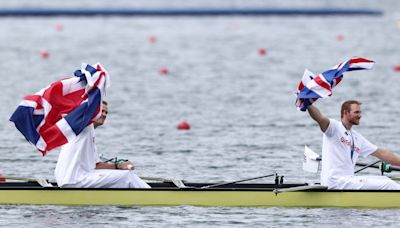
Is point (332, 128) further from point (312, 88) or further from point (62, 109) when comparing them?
point (62, 109)

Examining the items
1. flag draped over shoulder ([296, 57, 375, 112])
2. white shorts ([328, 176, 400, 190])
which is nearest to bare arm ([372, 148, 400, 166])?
white shorts ([328, 176, 400, 190])

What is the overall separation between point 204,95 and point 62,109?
15251 mm

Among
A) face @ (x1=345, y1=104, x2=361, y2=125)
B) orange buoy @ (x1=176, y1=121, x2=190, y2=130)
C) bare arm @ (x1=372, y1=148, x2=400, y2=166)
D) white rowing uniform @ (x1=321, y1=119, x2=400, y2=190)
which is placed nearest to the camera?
face @ (x1=345, y1=104, x2=361, y2=125)

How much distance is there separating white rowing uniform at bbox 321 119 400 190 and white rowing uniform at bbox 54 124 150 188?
2.75 metres

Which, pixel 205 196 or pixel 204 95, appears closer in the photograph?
pixel 205 196

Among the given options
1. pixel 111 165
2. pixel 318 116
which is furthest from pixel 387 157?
pixel 111 165

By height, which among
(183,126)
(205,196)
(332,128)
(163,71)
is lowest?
(205,196)

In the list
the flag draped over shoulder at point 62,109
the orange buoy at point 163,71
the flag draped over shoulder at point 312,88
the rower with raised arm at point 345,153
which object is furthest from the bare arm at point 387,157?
the orange buoy at point 163,71

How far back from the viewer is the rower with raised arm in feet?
63.0

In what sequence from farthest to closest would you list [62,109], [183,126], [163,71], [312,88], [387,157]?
[163,71] → [183,126] → [62,109] → [387,157] → [312,88]

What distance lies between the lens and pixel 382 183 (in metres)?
19.5

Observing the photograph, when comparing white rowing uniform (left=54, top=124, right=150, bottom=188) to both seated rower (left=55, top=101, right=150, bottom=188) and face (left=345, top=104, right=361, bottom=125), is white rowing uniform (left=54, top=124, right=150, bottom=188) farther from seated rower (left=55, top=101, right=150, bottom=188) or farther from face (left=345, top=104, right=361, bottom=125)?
face (left=345, top=104, right=361, bottom=125)

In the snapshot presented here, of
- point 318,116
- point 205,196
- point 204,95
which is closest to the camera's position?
point 318,116

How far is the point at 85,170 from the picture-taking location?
19344mm
